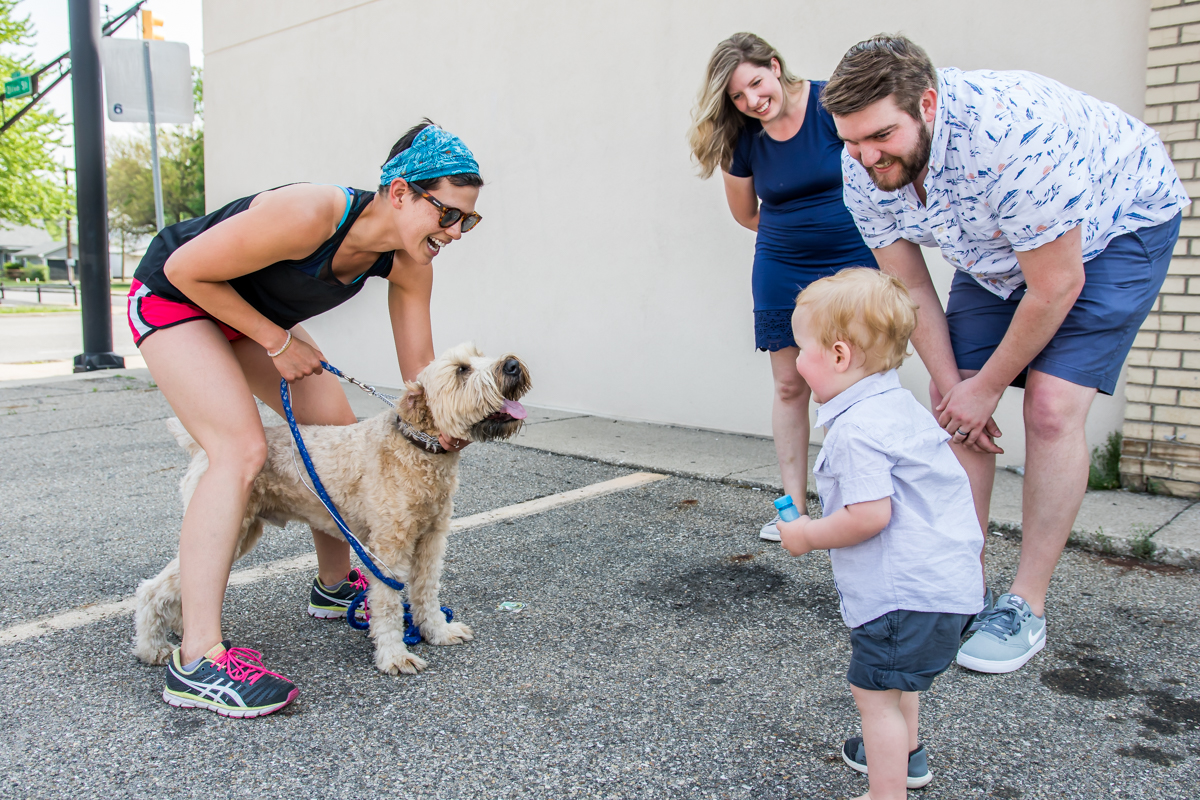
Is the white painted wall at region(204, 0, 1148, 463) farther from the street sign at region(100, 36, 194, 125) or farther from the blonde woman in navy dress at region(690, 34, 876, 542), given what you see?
the blonde woman in navy dress at region(690, 34, 876, 542)

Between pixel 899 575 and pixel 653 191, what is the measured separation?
5156 millimetres

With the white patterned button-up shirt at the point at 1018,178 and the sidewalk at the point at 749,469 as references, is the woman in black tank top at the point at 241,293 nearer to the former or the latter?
the white patterned button-up shirt at the point at 1018,178

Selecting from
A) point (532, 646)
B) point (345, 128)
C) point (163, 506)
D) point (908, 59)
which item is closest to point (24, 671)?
point (532, 646)

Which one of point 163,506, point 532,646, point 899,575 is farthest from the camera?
point 163,506

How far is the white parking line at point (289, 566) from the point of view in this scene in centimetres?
321

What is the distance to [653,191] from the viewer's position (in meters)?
6.64

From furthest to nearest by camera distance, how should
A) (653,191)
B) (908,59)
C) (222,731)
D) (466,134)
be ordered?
(466,134), (653,191), (222,731), (908,59)

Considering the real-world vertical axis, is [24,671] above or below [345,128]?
below

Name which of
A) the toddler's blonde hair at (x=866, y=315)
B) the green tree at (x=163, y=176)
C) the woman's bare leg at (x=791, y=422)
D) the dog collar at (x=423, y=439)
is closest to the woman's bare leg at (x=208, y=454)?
the dog collar at (x=423, y=439)

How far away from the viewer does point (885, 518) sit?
6.11ft

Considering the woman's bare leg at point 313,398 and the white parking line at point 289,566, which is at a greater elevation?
the woman's bare leg at point 313,398

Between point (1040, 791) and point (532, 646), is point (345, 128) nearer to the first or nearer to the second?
point (532, 646)

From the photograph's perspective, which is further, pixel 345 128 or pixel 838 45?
pixel 345 128

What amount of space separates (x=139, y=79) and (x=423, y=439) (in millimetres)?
7340
